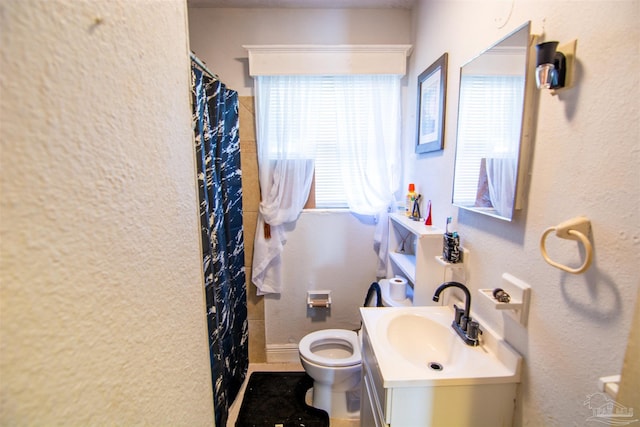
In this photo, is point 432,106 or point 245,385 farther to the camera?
point 245,385

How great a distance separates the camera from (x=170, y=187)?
18.8 inches

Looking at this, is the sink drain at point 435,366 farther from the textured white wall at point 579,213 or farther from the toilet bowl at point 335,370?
the toilet bowl at point 335,370

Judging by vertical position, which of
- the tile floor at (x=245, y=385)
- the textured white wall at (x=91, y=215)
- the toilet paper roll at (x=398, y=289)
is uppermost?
the textured white wall at (x=91, y=215)

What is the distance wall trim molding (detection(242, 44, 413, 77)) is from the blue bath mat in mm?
2191

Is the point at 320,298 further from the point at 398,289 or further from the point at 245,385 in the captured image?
the point at 245,385

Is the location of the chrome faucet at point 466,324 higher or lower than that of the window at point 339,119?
lower

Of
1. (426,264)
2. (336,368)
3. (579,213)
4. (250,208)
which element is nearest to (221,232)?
(250,208)

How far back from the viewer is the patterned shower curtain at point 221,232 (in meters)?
1.39

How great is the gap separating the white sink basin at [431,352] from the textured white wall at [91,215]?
2.49ft

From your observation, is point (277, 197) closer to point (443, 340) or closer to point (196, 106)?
point (196, 106)

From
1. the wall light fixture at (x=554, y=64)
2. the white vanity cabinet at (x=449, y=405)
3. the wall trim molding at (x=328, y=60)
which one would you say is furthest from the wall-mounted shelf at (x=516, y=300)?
the wall trim molding at (x=328, y=60)

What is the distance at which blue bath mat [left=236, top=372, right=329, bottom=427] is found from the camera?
5.76 feet

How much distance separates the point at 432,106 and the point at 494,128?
635 millimetres

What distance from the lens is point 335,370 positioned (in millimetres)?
1670
